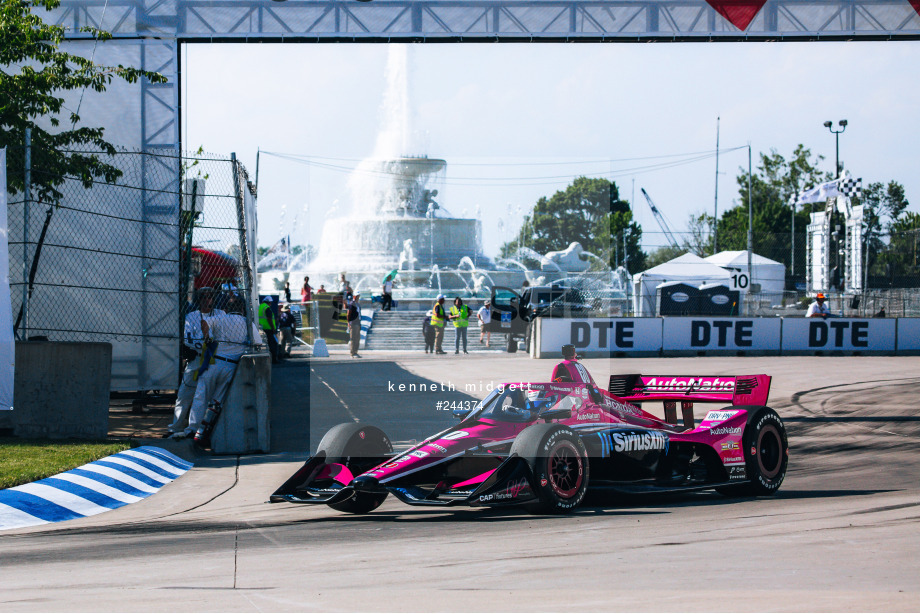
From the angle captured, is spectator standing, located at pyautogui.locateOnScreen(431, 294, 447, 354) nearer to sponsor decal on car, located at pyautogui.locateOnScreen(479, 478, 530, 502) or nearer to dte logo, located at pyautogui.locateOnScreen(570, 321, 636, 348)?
dte logo, located at pyautogui.locateOnScreen(570, 321, 636, 348)

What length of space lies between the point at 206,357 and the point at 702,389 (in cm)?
545

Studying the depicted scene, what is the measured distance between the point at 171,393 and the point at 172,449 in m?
6.50

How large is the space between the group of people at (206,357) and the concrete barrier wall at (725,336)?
1431 centimetres

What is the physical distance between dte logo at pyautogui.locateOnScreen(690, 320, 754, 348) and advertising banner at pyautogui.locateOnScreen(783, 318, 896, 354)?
1.15 m

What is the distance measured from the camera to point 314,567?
5344 millimetres

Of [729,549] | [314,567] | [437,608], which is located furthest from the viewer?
[729,549]

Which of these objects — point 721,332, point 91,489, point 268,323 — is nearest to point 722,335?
point 721,332

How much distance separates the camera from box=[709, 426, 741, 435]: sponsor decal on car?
318 inches

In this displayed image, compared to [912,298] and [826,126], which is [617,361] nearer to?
[912,298]

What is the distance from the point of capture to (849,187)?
43.4 metres

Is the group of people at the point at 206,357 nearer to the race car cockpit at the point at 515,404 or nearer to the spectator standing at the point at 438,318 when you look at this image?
the race car cockpit at the point at 515,404

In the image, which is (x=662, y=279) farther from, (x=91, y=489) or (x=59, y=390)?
(x=91, y=489)

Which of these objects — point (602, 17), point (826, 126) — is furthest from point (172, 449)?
point (826, 126)

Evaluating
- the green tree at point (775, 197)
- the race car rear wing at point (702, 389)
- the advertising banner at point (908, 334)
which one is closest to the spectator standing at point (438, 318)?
the advertising banner at point (908, 334)
